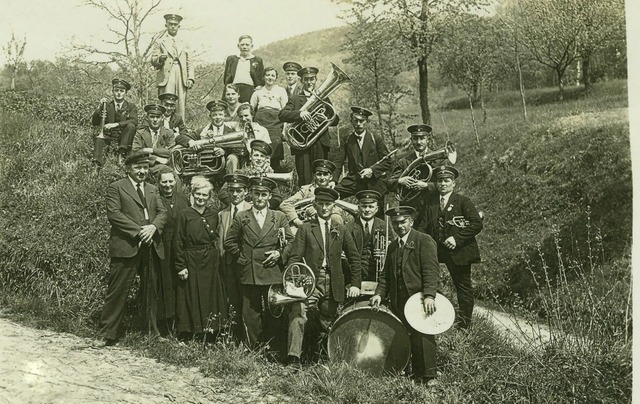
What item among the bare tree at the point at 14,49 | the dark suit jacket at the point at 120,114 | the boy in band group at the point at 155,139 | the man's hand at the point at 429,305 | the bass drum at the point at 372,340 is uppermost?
the bare tree at the point at 14,49

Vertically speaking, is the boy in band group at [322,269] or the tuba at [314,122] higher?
the tuba at [314,122]

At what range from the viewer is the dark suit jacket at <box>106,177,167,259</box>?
6113 mm

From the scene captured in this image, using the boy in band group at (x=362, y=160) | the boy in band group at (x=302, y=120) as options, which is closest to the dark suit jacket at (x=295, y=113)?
the boy in band group at (x=302, y=120)

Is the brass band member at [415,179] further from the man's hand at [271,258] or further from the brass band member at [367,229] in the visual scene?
the man's hand at [271,258]

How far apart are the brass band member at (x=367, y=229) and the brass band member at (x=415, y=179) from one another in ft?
2.73

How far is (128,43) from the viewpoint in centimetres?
1111

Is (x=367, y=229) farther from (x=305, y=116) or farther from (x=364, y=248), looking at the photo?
(x=305, y=116)

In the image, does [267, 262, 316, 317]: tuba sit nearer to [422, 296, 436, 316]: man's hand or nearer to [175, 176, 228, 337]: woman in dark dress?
[175, 176, 228, 337]: woman in dark dress

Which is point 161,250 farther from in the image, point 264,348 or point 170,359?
point 264,348

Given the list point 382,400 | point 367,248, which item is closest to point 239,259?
point 367,248

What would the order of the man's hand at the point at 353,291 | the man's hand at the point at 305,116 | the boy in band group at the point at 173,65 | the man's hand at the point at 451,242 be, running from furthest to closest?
the boy in band group at the point at 173,65
the man's hand at the point at 305,116
the man's hand at the point at 451,242
the man's hand at the point at 353,291

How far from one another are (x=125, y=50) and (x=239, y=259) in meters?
7.20

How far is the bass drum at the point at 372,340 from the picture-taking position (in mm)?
5480

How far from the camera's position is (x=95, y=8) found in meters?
8.66
